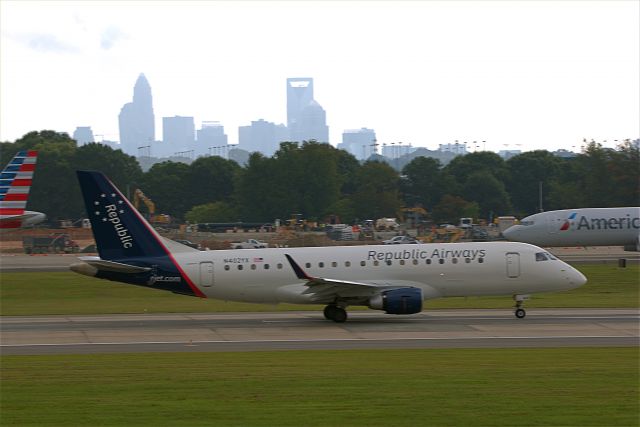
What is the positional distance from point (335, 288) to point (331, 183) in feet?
316

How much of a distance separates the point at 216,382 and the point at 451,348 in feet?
28.4

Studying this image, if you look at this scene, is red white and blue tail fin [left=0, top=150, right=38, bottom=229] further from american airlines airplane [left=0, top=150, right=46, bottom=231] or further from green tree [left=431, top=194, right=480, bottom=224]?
green tree [left=431, top=194, right=480, bottom=224]

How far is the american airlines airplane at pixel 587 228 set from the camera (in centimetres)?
7175

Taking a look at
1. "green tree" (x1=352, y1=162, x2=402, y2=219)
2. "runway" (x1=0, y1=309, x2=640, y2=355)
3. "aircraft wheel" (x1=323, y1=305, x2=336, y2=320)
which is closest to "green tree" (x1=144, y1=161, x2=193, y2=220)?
"green tree" (x1=352, y1=162, x2=402, y2=219)

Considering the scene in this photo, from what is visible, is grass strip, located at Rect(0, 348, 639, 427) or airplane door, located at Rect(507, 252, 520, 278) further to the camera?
airplane door, located at Rect(507, 252, 520, 278)

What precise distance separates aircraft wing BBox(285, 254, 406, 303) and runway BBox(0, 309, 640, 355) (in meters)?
1.09

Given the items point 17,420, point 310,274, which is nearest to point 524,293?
point 310,274

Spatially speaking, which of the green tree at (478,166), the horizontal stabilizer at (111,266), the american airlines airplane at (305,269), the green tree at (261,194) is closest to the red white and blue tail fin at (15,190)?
the american airlines airplane at (305,269)

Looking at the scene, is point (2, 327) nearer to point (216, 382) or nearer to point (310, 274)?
point (310, 274)

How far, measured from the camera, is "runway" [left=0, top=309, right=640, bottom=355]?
28.1 meters

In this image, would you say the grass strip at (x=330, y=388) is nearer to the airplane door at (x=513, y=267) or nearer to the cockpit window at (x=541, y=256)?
the airplane door at (x=513, y=267)

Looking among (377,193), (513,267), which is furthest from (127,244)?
(377,193)

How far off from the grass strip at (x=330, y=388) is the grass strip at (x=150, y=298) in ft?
50.4

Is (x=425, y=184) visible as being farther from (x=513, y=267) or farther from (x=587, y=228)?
(x=513, y=267)
